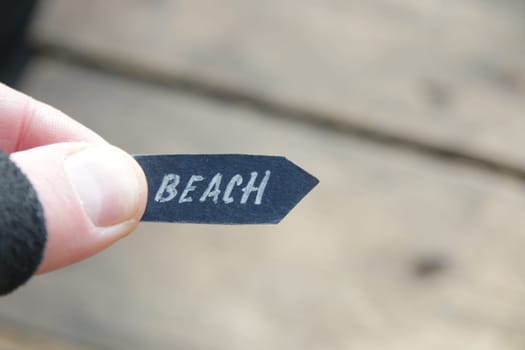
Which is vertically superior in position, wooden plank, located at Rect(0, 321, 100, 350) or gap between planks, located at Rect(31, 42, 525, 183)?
gap between planks, located at Rect(31, 42, 525, 183)

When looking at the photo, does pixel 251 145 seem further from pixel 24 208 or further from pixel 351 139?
pixel 24 208

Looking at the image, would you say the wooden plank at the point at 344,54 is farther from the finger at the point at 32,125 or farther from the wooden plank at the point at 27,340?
the finger at the point at 32,125

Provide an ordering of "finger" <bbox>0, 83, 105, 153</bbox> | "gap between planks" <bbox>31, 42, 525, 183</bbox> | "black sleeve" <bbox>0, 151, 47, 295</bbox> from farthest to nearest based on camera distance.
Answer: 1. "gap between planks" <bbox>31, 42, 525, 183</bbox>
2. "finger" <bbox>0, 83, 105, 153</bbox>
3. "black sleeve" <bbox>0, 151, 47, 295</bbox>

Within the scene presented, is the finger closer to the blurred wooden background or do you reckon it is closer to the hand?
the hand

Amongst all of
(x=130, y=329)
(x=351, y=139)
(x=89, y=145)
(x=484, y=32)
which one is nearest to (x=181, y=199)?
(x=89, y=145)

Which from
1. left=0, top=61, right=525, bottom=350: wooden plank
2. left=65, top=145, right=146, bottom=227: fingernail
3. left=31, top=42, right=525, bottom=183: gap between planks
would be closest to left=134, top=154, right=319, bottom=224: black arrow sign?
left=65, top=145, right=146, bottom=227: fingernail

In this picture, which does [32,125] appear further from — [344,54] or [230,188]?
[344,54]

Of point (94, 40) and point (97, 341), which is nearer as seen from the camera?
point (97, 341)
